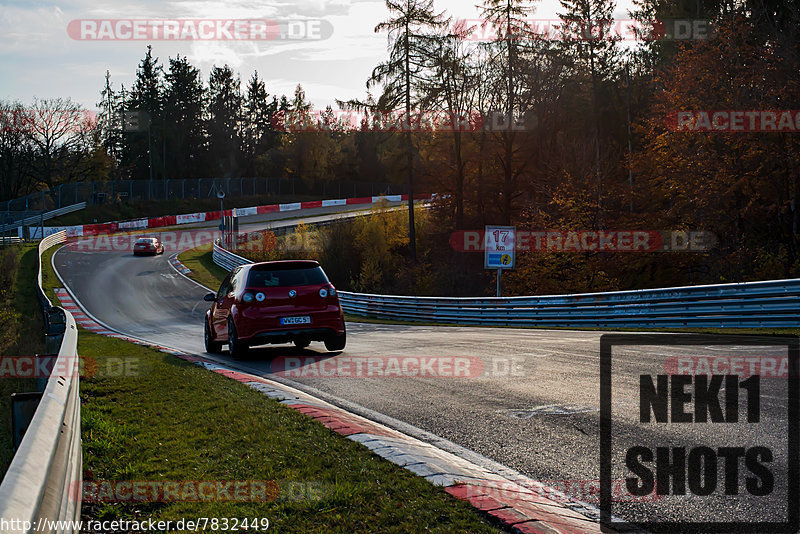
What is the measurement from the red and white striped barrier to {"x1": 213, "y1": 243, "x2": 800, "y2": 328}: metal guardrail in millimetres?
29025

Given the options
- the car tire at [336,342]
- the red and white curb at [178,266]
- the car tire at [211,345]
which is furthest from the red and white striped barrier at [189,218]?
the car tire at [336,342]

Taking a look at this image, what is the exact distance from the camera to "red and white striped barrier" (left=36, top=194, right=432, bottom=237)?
200ft

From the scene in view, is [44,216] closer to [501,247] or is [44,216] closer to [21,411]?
[501,247]

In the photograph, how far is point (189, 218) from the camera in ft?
235

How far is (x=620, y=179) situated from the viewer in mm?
48719

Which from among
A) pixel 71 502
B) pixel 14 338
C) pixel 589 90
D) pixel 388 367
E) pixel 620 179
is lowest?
pixel 14 338

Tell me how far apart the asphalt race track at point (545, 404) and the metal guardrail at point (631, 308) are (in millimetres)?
3682

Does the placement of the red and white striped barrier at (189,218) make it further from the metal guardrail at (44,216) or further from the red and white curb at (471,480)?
the red and white curb at (471,480)

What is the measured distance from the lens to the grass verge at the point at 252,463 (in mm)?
4156

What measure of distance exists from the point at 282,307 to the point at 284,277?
1.91 ft

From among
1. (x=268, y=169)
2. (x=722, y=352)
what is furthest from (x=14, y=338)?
(x=268, y=169)

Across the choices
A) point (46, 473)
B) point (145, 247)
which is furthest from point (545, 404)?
point (145, 247)

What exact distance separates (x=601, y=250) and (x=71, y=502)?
37.6m

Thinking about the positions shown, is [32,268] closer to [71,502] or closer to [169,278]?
[169,278]
